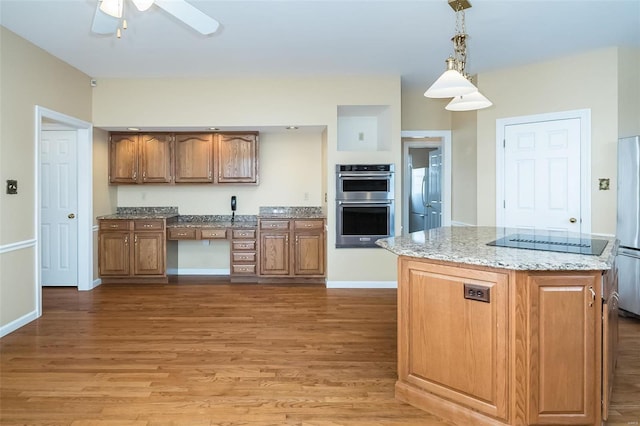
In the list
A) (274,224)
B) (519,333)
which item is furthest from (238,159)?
(519,333)

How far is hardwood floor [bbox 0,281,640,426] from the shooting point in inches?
81.7

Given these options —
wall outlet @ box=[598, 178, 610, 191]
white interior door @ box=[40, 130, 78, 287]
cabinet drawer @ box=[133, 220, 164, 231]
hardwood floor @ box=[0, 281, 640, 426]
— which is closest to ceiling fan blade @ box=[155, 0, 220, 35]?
hardwood floor @ box=[0, 281, 640, 426]

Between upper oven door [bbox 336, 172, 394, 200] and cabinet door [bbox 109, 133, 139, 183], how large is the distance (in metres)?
2.79

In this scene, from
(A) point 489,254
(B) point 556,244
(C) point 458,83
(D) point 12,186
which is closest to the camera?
(A) point 489,254

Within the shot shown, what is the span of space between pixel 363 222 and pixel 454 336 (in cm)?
282

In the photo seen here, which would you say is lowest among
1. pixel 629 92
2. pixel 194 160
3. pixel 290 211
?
pixel 290 211

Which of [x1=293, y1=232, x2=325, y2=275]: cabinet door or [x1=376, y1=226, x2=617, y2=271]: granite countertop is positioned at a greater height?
[x1=376, y1=226, x2=617, y2=271]: granite countertop

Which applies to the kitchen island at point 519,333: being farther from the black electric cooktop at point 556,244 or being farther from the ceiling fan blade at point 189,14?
the ceiling fan blade at point 189,14

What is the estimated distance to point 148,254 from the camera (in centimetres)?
495

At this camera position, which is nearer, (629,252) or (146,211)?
(629,252)

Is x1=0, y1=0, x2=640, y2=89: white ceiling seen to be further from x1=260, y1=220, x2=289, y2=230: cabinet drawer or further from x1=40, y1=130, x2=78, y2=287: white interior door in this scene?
x1=260, y1=220, x2=289, y2=230: cabinet drawer

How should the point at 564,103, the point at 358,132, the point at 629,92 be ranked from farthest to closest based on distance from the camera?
the point at 358,132 < the point at 564,103 < the point at 629,92

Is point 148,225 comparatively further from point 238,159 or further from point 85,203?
point 238,159

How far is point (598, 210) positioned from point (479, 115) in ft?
5.43
